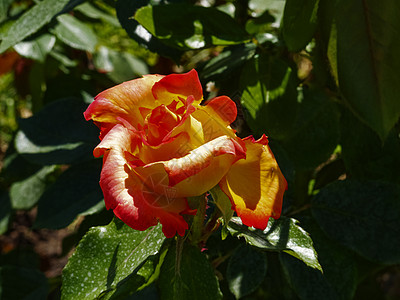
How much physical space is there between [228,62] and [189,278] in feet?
1.28

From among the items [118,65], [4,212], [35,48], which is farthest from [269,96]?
[118,65]

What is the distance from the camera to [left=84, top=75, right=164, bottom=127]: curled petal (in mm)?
491

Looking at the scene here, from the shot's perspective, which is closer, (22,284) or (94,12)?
(22,284)

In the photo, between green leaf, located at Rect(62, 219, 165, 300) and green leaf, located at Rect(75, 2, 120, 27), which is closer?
green leaf, located at Rect(62, 219, 165, 300)

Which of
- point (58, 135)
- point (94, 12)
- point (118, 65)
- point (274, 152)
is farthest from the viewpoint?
point (118, 65)

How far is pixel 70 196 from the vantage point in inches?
32.7

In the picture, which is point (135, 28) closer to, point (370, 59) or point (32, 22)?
point (32, 22)

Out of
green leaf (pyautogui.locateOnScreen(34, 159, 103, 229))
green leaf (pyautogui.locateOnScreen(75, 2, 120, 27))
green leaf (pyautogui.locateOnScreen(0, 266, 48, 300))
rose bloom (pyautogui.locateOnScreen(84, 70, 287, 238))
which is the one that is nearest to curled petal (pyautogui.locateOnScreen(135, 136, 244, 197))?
rose bloom (pyautogui.locateOnScreen(84, 70, 287, 238))

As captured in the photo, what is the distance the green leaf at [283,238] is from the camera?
506 millimetres

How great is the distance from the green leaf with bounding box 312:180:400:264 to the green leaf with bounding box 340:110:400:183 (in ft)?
0.20

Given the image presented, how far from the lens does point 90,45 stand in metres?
1.23

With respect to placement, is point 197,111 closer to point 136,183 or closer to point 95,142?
point 136,183

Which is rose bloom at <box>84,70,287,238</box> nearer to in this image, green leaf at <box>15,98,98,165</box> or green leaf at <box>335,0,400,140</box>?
green leaf at <box>335,0,400,140</box>

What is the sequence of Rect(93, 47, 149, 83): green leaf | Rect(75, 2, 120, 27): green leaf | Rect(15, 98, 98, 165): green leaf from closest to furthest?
Rect(15, 98, 98, 165): green leaf
Rect(75, 2, 120, 27): green leaf
Rect(93, 47, 149, 83): green leaf
